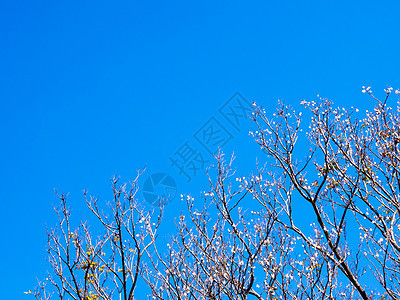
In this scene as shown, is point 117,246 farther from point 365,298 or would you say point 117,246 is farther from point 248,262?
point 365,298

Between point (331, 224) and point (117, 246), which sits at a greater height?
point (117, 246)

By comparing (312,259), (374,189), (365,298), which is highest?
(374,189)

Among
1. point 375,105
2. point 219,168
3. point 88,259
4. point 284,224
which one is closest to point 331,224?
point 284,224

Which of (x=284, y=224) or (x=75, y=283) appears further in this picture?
(x=284, y=224)

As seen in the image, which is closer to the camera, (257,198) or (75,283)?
(75,283)

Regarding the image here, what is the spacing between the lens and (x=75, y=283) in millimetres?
6945

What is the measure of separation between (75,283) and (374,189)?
20.6 ft

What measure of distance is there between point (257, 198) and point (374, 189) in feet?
8.05

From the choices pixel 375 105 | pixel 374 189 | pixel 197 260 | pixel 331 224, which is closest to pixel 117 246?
pixel 197 260

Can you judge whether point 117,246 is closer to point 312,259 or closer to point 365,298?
point 312,259

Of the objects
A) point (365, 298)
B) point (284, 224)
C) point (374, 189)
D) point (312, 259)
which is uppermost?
point (284, 224)

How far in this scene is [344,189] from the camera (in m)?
8.27

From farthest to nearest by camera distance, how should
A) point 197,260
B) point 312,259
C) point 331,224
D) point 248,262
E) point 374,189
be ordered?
point 374,189, point 331,224, point 197,260, point 312,259, point 248,262

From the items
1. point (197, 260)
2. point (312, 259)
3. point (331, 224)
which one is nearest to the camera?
point (312, 259)
